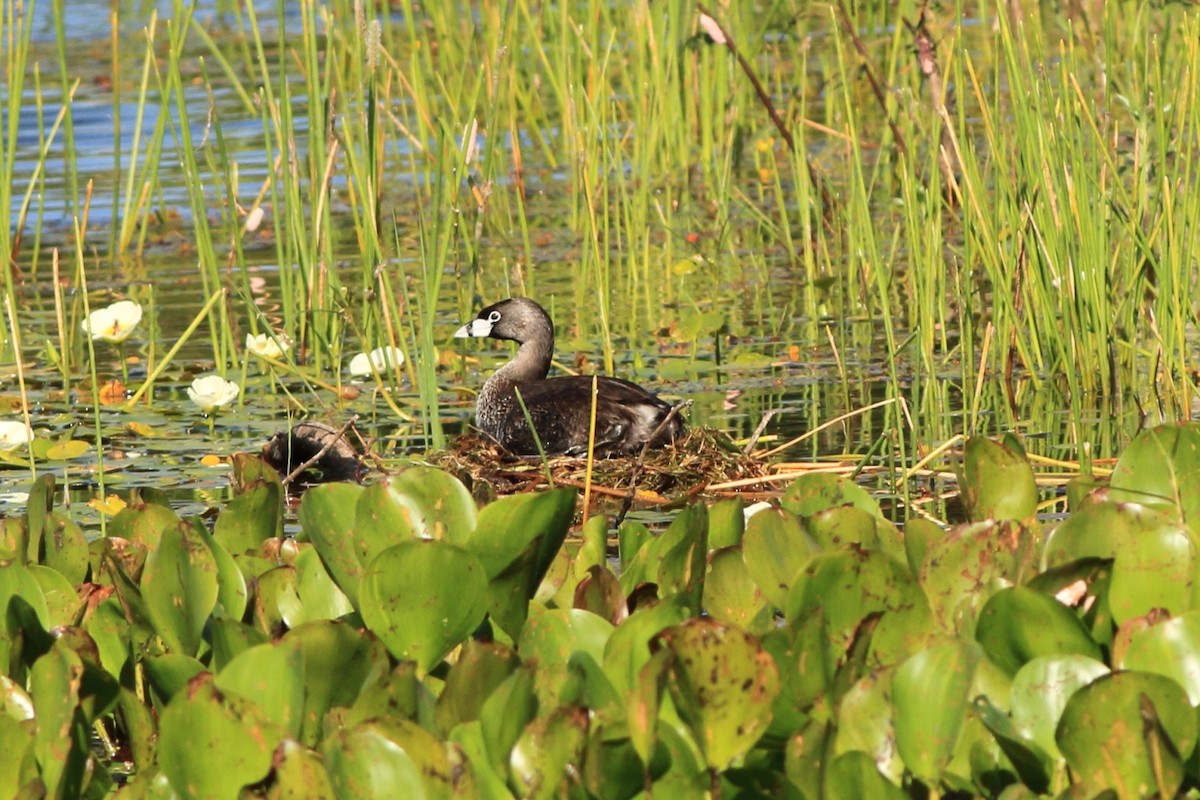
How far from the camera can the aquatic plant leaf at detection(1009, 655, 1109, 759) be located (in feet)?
7.97

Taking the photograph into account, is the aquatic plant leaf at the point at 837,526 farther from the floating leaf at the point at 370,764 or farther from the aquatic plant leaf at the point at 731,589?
the floating leaf at the point at 370,764

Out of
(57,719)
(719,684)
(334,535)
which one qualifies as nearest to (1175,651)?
(719,684)

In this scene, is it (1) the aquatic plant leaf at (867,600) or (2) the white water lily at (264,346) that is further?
(2) the white water lily at (264,346)

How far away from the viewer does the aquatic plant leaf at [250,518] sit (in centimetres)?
359

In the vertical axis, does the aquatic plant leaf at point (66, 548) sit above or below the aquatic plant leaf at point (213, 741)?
below

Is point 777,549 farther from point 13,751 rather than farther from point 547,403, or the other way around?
point 547,403

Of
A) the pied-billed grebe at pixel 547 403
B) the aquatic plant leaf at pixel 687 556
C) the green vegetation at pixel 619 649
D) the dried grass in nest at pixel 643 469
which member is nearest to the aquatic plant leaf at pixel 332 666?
the green vegetation at pixel 619 649

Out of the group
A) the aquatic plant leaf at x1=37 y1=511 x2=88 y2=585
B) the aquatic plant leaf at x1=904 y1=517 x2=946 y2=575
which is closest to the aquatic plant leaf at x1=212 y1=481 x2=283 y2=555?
the aquatic plant leaf at x1=37 y1=511 x2=88 y2=585

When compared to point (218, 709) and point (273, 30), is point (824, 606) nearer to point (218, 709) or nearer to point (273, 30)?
point (218, 709)

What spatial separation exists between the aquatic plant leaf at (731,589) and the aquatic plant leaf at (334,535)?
602 mm

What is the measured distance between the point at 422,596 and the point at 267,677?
314mm

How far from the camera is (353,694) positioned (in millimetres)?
2744

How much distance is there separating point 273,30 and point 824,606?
46.1ft

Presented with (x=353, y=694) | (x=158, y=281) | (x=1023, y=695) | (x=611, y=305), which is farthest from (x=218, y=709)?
(x=158, y=281)
